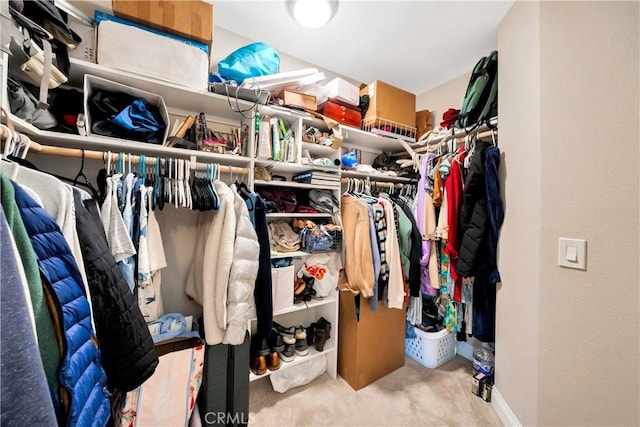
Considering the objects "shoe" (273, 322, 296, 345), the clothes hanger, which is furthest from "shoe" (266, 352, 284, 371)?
the clothes hanger

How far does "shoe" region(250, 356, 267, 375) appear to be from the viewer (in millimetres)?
1475

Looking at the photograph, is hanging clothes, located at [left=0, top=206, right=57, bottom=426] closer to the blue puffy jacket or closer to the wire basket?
the blue puffy jacket

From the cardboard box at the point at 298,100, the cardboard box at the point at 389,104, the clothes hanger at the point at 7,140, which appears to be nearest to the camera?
the clothes hanger at the point at 7,140

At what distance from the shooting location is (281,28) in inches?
64.1

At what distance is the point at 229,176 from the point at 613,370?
6.80ft

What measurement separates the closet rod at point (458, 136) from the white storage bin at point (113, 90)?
185 cm

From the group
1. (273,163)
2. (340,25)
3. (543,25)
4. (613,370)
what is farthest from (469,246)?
(340,25)

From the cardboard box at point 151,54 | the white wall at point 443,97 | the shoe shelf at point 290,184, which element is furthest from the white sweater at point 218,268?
the white wall at point 443,97

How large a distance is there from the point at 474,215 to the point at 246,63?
1640 millimetres

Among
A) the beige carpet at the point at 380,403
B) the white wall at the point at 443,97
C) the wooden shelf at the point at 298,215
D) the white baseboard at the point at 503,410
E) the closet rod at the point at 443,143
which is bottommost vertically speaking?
the beige carpet at the point at 380,403

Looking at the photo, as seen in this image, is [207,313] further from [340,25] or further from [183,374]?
[340,25]

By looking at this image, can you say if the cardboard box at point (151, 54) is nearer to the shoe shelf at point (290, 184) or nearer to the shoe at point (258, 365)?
the shoe shelf at point (290, 184)

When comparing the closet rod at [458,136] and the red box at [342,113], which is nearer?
the closet rod at [458,136]

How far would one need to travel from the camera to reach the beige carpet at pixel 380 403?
142 cm
